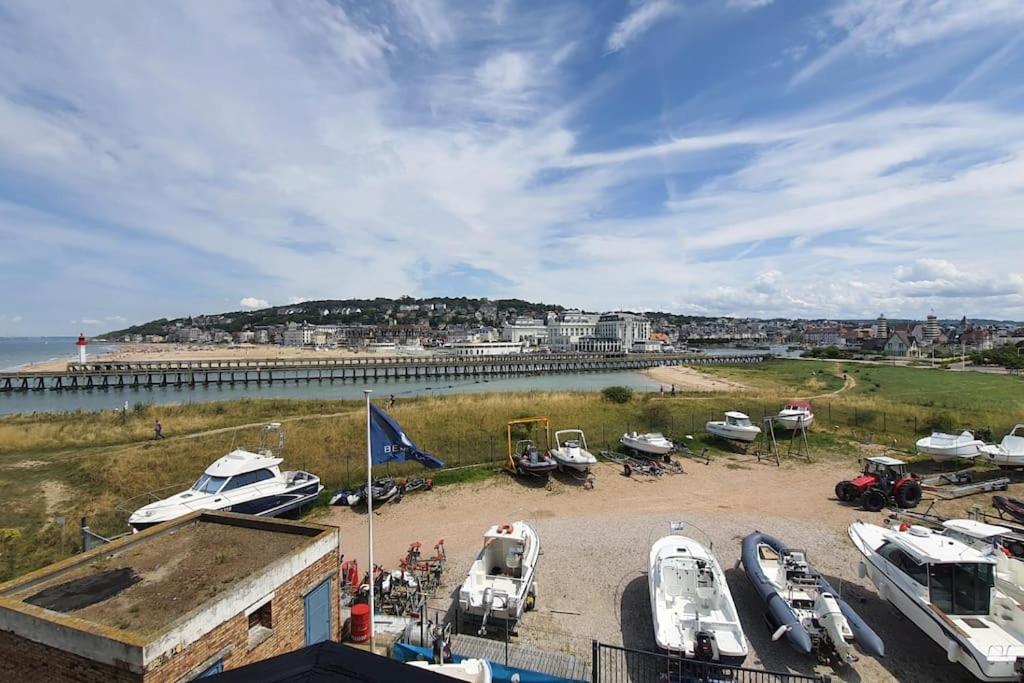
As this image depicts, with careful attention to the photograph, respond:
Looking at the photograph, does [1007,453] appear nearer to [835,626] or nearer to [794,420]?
[794,420]

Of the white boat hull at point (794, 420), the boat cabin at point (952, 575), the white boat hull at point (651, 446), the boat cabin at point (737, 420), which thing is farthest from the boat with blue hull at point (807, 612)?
the white boat hull at point (794, 420)

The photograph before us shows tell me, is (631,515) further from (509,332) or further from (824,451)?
(509,332)

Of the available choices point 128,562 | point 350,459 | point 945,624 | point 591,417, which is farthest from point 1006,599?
point 591,417

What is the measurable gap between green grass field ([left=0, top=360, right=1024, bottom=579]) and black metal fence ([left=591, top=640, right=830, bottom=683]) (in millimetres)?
10315

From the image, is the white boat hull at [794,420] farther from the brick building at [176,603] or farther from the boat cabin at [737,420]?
the brick building at [176,603]

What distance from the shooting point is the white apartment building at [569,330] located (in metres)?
151

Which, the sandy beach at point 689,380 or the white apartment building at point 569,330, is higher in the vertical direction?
the white apartment building at point 569,330

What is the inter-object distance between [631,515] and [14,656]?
1291cm

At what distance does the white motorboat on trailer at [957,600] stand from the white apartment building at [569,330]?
137816 mm

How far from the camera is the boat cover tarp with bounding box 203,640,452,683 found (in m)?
2.71

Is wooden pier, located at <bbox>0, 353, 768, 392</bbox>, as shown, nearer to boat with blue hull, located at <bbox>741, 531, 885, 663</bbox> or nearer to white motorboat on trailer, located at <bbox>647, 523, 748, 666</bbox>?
white motorboat on trailer, located at <bbox>647, 523, 748, 666</bbox>

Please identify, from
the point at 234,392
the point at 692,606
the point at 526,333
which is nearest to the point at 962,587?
the point at 692,606

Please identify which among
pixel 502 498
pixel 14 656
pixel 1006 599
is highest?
pixel 14 656

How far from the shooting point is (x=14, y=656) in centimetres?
554
